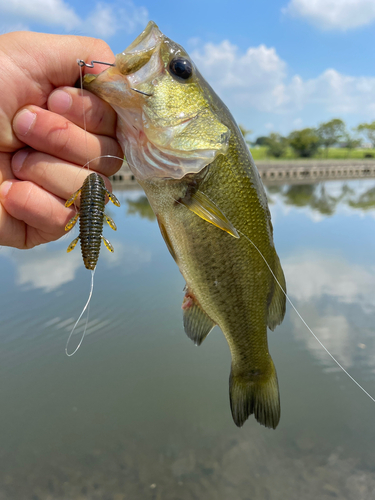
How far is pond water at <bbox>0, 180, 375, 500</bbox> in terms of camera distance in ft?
11.8

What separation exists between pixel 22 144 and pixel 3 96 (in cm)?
24

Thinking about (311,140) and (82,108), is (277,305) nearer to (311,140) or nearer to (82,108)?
(82,108)

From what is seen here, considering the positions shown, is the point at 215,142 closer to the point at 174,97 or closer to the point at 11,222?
the point at 174,97

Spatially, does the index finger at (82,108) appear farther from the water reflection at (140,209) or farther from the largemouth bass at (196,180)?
the water reflection at (140,209)

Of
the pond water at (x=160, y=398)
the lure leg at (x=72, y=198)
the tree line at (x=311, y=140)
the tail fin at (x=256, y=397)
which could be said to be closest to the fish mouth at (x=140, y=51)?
the lure leg at (x=72, y=198)

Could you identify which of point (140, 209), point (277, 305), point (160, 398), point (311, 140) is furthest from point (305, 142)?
point (277, 305)

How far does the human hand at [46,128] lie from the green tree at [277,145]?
6711 centimetres

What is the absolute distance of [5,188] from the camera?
63.2 inches

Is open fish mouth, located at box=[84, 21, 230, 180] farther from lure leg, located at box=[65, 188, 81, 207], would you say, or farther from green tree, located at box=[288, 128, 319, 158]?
green tree, located at box=[288, 128, 319, 158]

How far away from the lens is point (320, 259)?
28.5 feet

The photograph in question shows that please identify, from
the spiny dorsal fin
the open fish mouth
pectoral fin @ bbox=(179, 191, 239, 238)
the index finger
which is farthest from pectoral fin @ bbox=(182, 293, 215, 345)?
the index finger

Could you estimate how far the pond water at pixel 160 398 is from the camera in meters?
3.60

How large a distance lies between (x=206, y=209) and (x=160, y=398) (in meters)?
3.91

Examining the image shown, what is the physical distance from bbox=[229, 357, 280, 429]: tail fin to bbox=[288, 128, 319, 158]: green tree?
66.1 meters
